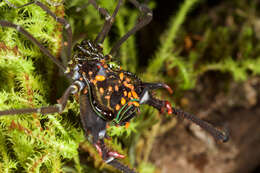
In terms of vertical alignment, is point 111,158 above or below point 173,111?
below

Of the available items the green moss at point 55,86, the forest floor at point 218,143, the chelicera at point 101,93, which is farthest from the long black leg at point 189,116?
the forest floor at point 218,143

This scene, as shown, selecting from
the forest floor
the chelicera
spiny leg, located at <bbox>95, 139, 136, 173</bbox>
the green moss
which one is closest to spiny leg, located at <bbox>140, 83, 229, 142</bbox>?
the chelicera

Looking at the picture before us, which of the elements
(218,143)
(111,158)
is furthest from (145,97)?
(218,143)

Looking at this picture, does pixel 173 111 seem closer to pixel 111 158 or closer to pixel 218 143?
→ pixel 111 158

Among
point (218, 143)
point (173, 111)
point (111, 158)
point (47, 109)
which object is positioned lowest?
point (111, 158)

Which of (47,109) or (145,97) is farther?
(145,97)

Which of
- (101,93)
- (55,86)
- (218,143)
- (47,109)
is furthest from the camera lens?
(218,143)

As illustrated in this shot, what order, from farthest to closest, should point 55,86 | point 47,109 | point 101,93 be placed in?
point 55,86, point 101,93, point 47,109

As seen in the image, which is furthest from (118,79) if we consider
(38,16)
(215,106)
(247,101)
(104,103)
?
(247,101)

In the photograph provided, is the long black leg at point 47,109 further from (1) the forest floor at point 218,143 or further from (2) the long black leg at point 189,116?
(1) the forest floor at point 218,143

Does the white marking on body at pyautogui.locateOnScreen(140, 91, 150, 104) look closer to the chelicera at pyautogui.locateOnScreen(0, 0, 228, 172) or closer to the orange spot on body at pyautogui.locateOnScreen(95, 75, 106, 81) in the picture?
the chelicera at pyautogui.locateOnScreen(0, 0, 228, 172)
